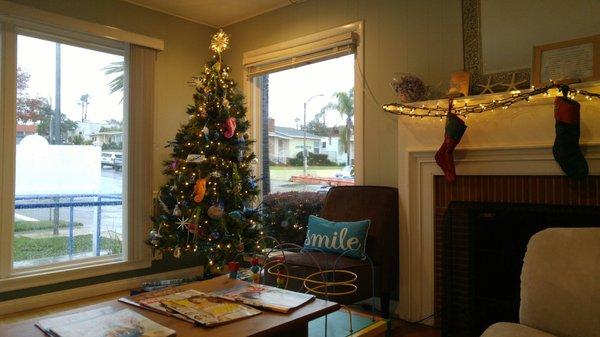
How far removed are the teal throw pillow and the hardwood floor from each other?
1.84ft

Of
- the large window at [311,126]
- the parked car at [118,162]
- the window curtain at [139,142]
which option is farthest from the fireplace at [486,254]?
the parked car at [118,162]

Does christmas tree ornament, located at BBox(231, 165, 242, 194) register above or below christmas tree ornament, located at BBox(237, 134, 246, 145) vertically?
below

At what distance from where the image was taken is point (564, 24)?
7.95ft

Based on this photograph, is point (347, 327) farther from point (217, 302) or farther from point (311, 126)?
point (311, 126)

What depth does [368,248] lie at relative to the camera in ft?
9.55

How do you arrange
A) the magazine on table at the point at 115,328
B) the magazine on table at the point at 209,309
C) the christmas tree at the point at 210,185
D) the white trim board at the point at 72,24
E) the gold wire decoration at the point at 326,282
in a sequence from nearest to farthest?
the magazine on table at the point at 115,328 < the magazine on table at the point at 209,309 < the gold wire decoration at the point at 326,282 < the white trim board at the point at 72,24 < the christmas tree at the point at 210,185

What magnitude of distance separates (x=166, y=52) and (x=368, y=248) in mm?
2732

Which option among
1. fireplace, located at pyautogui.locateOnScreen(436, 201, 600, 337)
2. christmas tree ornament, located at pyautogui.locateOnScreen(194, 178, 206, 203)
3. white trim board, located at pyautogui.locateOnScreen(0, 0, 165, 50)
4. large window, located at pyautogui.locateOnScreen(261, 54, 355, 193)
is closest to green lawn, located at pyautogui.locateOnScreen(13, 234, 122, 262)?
christmas tree ornament, located at pyautogui.locateOnScreen(194, 178, 206, 203)

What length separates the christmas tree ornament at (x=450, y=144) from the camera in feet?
8.49

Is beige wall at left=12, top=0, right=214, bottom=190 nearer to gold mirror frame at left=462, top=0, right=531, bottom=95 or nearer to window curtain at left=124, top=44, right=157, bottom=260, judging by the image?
window curtain at left=124, top=44, right=157, bottom=260

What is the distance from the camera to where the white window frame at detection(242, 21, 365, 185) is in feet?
11.1

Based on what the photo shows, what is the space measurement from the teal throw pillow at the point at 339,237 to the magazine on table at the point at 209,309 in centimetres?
121

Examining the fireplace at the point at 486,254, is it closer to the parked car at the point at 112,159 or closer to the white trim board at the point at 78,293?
the white trim board at the point at 78,293

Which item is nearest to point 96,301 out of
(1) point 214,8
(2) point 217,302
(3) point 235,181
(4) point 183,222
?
(4) point 183,222
